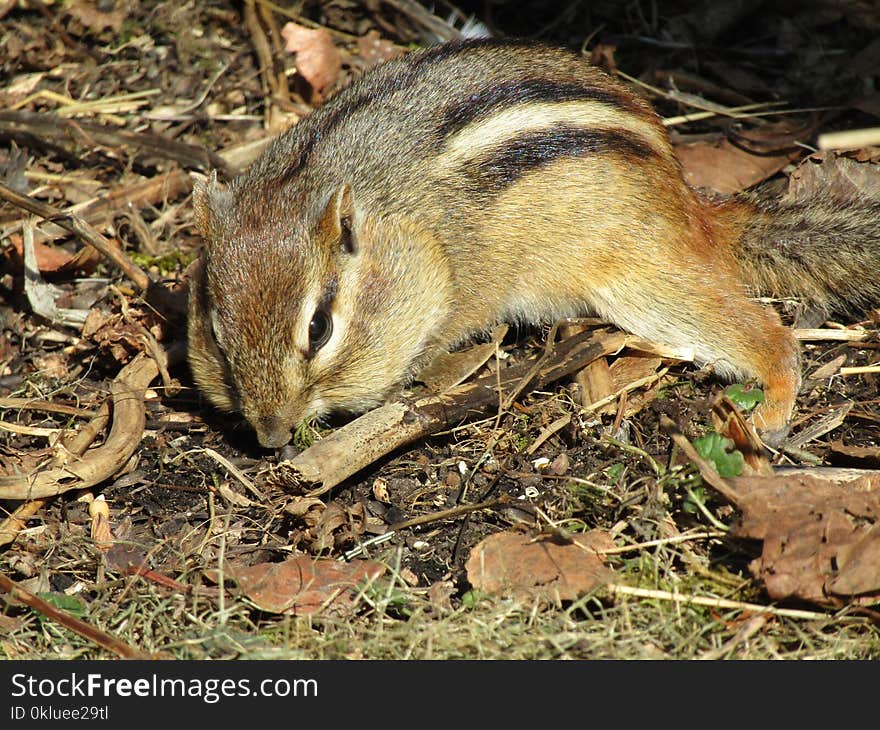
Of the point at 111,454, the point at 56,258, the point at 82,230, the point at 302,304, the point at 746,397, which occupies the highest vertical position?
the point at 302,304

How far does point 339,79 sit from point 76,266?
231 centimetres

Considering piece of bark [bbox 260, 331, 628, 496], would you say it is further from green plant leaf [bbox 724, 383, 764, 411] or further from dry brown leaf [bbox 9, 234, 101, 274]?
dry brown leaf [bbox 9, 234, 101, 274]

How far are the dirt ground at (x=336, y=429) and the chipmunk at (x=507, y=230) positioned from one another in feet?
0.85

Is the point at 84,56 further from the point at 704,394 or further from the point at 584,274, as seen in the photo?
the point at 704,394

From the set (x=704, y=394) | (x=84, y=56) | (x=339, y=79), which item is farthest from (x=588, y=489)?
(x=84, y=56)

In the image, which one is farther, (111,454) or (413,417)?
(111,454)

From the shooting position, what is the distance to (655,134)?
5195 millimetres

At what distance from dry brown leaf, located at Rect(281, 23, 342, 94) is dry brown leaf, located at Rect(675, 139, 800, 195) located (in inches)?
96.7

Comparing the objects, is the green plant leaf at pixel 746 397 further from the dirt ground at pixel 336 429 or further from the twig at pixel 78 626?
the twig at pixel 78 626

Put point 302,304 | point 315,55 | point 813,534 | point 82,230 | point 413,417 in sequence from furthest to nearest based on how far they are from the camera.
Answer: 1. point 315,55
2. point 82,230
3. point 413,417
4. point 302,304
5. point 813,534

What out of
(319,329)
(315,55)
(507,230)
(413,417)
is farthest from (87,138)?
(413,417)

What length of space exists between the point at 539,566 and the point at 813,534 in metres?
1.05

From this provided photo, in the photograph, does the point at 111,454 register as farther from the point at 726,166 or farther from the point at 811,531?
the point at 726,166

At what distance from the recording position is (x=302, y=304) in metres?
4.32
